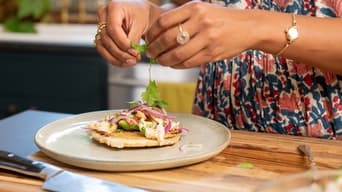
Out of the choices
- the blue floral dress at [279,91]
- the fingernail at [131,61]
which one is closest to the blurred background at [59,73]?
the blue floral dress at [279,91]

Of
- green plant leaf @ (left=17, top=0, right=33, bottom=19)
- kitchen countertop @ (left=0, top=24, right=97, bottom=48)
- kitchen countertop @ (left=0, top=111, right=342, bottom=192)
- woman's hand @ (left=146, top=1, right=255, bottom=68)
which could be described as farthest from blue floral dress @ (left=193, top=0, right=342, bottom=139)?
green plant leaf @ (left=17, top=0, right=33, bottom=19)

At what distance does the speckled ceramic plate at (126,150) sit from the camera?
2.73 feet

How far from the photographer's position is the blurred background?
2.51 m

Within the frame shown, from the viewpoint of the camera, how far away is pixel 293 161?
2.94 ft

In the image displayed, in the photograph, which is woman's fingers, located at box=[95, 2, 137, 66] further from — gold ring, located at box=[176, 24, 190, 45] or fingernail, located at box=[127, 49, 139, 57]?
gold ring, located at box=[176, 24, 190, 45]

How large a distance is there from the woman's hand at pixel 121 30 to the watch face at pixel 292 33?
28cm

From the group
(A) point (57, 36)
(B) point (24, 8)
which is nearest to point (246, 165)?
(A) point (57, 36)

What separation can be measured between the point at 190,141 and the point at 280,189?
47 cm

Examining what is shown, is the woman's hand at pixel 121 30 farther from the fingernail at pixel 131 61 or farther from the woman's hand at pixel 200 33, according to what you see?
the woman's hand at pixel 200 33

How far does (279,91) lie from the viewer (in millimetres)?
1146

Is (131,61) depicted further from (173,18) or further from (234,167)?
(234,167)

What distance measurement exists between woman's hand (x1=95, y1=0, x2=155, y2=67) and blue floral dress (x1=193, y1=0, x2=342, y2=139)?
0.20 metres

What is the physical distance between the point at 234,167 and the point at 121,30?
1.20ft

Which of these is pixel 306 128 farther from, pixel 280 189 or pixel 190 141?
pixel 280 189
